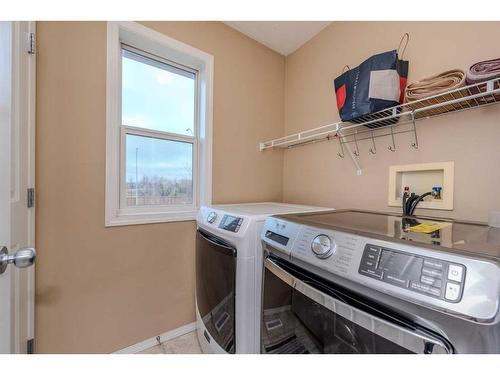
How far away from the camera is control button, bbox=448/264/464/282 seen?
18.1 inches

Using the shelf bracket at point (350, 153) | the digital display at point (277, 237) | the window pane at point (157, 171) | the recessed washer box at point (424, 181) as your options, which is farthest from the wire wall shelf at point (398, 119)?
the digital display at point (277, 237)

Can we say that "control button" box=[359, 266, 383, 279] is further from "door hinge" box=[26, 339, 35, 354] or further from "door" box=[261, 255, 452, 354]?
"door hinge" box=[26, 339, 35, 354]

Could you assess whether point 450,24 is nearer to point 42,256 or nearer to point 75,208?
point 75,208

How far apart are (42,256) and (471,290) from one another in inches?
68.9

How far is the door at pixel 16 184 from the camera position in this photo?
2.58ft

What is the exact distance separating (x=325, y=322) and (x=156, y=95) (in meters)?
1.80

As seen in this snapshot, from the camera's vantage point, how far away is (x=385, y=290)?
1.77ft

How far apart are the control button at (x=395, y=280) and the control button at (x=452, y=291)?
7 cm

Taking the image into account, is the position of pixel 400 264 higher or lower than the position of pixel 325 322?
higher

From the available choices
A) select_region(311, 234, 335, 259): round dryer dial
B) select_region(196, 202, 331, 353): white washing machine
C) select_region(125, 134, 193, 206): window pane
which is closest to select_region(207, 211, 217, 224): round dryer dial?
select_region(196, 202, 331, 353): white washing machine

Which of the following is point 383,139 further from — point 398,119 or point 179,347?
point 179,347

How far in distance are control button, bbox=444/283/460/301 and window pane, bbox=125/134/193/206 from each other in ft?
5.43

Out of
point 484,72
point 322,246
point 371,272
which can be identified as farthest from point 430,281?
point 484,72
